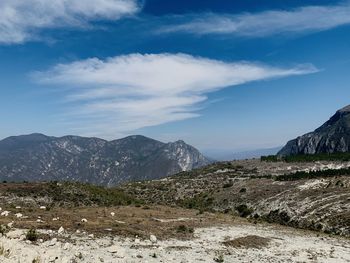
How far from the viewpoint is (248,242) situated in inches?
1650

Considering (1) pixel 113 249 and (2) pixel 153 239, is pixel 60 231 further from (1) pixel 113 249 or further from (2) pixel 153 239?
(1) pixel 113 249

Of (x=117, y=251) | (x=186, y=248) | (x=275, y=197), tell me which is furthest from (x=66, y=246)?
(x=275, y=197)

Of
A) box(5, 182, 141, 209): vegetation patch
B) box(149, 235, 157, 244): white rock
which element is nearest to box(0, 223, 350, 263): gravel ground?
box(149, 235, 157, 244): white rock

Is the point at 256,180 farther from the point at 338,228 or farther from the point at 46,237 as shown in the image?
the point at 46,237

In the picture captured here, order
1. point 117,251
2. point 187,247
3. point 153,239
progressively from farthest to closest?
point 153,239
point 187,247
point 117,251

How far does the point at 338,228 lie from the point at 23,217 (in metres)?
38.4

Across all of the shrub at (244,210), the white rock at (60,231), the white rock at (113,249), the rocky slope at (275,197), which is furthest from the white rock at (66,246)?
the shrub at (244,210)

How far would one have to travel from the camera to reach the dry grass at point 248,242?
40.7 m

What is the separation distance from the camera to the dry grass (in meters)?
40.7

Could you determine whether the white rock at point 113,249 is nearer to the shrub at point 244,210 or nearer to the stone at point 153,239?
the stone at point 153,239

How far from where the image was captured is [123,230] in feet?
138

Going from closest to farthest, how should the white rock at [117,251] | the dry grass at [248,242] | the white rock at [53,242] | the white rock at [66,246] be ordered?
the white rock at [117,251], the white rock at [66,246], the white rock at [53,242], the dry grass at [248,242]

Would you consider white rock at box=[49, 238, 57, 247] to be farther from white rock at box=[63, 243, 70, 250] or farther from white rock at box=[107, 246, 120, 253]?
white rock at box=[107, 246, 120, 253]

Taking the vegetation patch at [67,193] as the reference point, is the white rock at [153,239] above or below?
below
